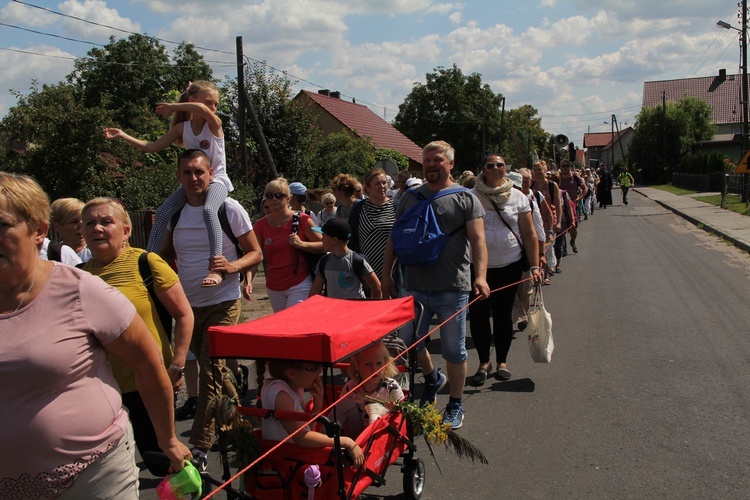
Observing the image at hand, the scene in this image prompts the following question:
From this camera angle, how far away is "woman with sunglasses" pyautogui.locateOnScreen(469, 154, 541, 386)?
647 centimetres

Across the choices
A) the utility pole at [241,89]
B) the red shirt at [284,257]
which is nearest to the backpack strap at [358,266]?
the red shirt at [284,257]

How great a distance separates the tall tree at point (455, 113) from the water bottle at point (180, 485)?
7118 centimetres

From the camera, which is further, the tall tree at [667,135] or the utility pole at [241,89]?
the tall tree at [667,135]

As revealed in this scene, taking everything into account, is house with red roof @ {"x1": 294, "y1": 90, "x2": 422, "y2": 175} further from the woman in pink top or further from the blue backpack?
the woman in pink top

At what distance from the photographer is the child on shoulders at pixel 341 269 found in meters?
5.76

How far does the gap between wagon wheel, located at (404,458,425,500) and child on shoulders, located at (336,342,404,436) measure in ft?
1.20

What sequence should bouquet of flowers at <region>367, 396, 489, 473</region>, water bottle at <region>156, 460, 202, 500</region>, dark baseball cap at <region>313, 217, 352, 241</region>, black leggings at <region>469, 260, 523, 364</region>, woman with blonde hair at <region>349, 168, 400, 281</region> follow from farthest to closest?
woman with blonde hair at <region>349, 168, 400, 281</region> → black leggings at <region>469, 260, 523, 364</region> → dark baseball cap at <region>313, 217, 352, 241</region> → bouquet of flowers at <region>367, 396, 489, 473</region> → water bottle at <region>156, 460, 202, 500</region>

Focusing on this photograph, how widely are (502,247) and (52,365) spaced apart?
16.1 feet

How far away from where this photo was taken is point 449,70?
243 ft

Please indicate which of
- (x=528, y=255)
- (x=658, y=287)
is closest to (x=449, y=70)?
(x=658, y=287)

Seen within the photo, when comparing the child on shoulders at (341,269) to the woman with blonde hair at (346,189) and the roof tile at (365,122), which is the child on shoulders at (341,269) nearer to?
the woman with blonde hair at (346,189)

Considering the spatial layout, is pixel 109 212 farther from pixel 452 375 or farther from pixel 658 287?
pixel 658 287

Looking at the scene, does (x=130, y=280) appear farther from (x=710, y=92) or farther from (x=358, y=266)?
(x=710, y=92)

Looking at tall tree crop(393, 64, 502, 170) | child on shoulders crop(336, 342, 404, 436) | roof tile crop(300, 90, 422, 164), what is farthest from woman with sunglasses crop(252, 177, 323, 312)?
tall tree crop(393, 64, 502, 170)
